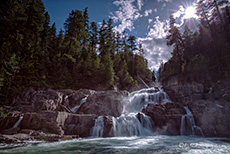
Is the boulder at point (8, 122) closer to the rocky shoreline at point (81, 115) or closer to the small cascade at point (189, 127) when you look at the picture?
the rocky shoreline at point (81, 115)

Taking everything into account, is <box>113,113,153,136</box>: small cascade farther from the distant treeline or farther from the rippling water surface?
the distant treeline

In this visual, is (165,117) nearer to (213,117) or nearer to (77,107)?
(213,117)

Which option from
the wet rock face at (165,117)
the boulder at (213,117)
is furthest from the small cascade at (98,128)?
the boulder at (213,117)

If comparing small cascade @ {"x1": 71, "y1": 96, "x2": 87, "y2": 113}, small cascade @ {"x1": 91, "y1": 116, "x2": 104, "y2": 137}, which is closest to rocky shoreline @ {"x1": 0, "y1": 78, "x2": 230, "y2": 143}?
small cascade @ {"x1": 71, "y1": 96, "x2": 87, "y2": 113}

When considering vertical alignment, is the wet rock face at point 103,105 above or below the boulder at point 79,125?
above

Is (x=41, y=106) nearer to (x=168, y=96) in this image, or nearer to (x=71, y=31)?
(x=168, y=96)

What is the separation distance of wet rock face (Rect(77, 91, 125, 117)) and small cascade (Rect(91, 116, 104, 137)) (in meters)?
3.20

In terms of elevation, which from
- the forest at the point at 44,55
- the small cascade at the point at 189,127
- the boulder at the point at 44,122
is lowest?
the small cascade at the point at 189,127

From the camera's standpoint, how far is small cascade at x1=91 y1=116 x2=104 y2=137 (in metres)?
11.0

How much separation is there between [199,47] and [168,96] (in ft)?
52.0

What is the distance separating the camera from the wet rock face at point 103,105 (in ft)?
49.2

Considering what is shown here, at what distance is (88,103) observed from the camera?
15.7 metres

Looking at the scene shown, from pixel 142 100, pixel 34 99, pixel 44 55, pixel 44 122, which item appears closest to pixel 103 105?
pixel 44 122

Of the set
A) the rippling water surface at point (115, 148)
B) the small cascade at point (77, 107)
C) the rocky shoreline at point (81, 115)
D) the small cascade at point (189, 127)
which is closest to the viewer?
the rippling water surface at point (115, 148)
